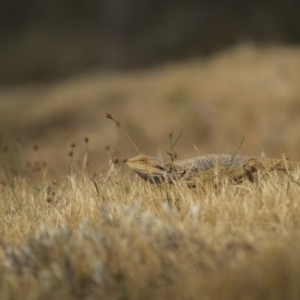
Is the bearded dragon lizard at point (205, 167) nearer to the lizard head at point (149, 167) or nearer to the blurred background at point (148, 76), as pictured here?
the lizard head at point (149, 167)

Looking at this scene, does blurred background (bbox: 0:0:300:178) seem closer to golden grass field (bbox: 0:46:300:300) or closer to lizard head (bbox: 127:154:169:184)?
golden grass field (bbox: 0:46:300:300)

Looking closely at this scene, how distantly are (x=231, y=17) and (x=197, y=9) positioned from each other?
6.11ft

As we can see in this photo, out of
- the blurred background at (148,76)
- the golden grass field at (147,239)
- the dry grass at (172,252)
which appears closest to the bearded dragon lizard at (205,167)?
the golden grass field at (147,239)

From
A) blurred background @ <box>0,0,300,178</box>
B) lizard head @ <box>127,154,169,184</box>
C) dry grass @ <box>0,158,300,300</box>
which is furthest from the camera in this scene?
blurred background @ <box>0,0,300,178</box>

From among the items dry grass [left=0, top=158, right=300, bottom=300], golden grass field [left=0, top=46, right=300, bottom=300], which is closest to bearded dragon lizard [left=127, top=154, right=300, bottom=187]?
golden grass field [left=0, top=46, right=300, bottom=300]

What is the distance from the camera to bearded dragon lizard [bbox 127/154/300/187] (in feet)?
17.9

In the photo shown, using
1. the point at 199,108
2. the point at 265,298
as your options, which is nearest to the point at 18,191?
the point at 265,298

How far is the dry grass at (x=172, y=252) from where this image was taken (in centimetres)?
350

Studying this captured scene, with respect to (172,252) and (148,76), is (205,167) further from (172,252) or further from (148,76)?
(148,76)

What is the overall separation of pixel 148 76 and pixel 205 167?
14033 mm

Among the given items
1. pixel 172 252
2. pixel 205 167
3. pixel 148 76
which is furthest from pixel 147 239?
pixel 148 76

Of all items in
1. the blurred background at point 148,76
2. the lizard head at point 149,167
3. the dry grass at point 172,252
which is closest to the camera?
the dry grass at point 172,252

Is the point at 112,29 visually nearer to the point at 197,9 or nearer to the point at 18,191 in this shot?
the point at 197,9

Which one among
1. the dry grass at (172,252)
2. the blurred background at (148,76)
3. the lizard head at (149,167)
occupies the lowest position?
the dry grass at (172,252)
